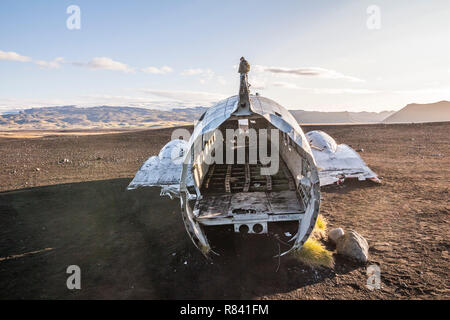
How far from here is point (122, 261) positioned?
6.21 metres

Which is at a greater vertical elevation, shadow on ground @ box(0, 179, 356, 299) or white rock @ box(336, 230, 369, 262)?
white rock @ box(336, 230, 369, 262)

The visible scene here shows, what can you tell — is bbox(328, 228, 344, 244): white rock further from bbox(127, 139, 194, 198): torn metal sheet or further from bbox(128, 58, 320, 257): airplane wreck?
bbox(127, 139, 194, 198): torn metal sheet

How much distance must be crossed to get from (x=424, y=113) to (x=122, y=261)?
22643cm

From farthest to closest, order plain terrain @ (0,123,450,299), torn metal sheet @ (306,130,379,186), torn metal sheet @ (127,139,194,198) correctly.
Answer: torn metal sheet @ (306,130,379,186) < torn metal sheet @ (127,139,194,198) < plain terrain @ (0,123,450,299)

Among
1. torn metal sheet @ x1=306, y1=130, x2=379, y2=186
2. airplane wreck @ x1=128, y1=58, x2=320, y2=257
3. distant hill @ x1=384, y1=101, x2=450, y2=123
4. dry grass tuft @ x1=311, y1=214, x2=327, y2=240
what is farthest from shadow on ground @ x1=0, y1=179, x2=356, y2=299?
distant hill @ x1=384, y1=101, x2=450, y2=123

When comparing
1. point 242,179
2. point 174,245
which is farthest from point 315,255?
point 242,179

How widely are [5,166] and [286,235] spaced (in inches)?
827

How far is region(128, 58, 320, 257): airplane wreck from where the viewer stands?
5.91 metres

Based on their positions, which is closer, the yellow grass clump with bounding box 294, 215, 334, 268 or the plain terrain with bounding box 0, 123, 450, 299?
the plain terrain with bounding box 0, 123, 450, 299

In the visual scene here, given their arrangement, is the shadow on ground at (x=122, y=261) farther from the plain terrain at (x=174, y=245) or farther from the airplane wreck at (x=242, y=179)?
the airplane wreck at (x=242, y=179)

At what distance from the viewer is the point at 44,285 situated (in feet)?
17.6

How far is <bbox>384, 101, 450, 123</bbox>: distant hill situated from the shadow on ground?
202 metres
